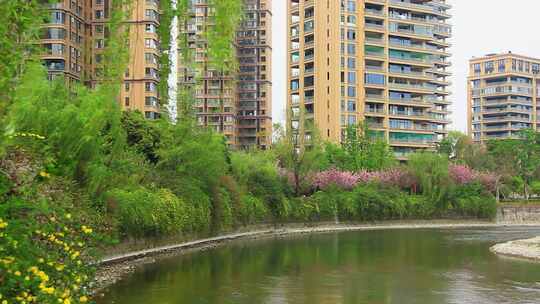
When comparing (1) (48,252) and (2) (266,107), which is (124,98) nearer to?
(2) (266,107)

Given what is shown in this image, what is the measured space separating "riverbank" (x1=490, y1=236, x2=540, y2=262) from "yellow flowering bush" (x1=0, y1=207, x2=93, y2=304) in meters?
31.3

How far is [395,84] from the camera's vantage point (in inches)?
3723

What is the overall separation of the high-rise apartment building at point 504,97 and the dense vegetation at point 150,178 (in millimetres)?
46669

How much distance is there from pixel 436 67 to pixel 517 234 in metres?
55.7

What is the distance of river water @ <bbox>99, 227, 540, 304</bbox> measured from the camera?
22.8m

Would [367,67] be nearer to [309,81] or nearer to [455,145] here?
[309,81]

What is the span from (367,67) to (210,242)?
56.5 meters

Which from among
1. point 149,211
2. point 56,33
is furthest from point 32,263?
point 56,33

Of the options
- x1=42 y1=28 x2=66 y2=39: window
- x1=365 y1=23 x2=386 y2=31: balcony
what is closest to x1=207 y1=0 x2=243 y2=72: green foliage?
x1=42 y1=28 x2=66 y2=39: window

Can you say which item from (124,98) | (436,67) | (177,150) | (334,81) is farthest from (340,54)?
(177,150)

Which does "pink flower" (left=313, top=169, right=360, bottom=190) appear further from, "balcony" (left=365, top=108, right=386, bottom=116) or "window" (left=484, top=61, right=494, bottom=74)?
"window" (left=484, top=61, right=494, bottom=74)

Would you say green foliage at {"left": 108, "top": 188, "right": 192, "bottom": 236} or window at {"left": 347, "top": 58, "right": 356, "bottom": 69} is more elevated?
window at {"left": 347, "top": 58, "right": 356, "bottom": 69}

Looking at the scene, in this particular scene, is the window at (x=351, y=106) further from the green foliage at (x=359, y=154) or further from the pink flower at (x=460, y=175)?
the pink flower at (x=460, y=175)

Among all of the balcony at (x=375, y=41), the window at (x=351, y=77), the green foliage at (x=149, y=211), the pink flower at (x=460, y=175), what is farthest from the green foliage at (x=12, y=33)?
the balcony at (x=375, y=41)
